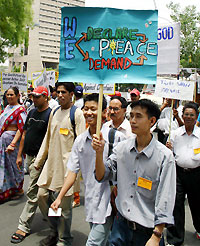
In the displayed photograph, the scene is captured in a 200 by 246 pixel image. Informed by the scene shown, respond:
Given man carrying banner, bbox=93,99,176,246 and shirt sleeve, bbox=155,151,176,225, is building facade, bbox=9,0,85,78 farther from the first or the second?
shirt sleeve, bbox=155,151,176,225

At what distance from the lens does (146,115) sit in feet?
7.63

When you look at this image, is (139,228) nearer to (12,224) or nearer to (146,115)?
(146,115)

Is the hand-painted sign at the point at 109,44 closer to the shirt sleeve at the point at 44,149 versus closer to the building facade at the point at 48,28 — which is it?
the shirt sleeve at the point at 44,149

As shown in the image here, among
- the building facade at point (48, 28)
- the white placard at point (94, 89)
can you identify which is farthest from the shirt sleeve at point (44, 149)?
the building facade at point (48, 28)

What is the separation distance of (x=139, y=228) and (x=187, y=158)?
5.92ft

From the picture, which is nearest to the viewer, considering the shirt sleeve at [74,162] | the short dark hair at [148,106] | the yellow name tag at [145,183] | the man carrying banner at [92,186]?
the yellow name tag at [145,183]

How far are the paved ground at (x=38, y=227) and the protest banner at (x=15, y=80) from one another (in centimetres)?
297

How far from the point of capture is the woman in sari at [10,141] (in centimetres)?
528

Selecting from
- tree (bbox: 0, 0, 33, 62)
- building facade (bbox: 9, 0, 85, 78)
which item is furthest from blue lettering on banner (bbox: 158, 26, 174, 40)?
building facade (bbox: 9, 0, 85, 78)

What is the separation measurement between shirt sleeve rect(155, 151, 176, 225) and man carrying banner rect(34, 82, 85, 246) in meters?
1.62

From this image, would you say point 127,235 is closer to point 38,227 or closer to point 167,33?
point 38,227

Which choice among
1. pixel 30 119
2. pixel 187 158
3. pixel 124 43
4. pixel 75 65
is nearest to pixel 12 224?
pixel 30 119

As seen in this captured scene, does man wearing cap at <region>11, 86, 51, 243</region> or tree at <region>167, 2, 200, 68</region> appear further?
tree at <region>167, 2, 200, 68</region>

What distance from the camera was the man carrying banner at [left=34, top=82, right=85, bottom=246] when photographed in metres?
3.60
